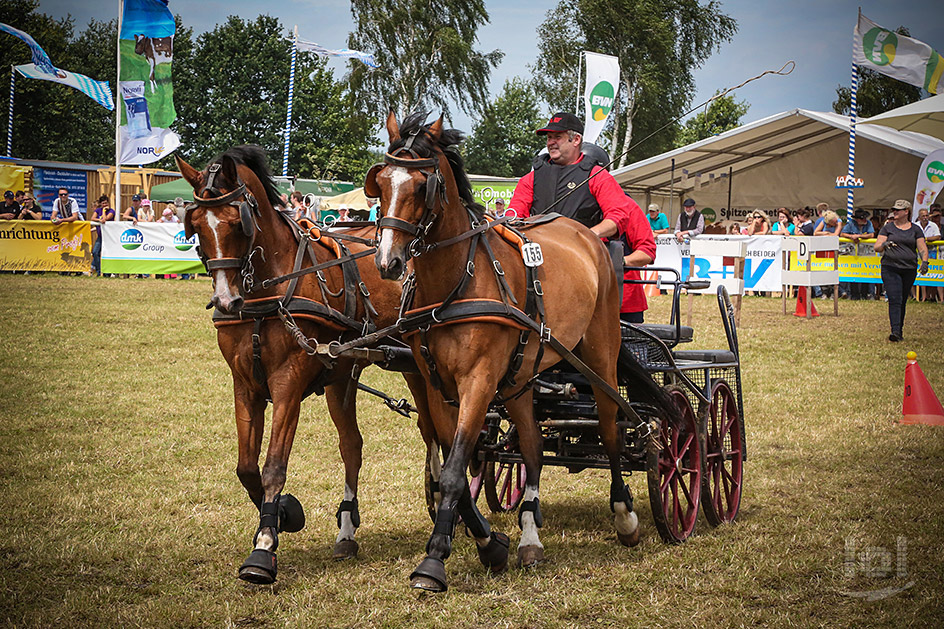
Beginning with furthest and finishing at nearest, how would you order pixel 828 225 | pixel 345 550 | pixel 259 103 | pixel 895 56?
1. pixel 259 103
2. pixel 828 225
3. pixel 895 56
4. pixel 345 550

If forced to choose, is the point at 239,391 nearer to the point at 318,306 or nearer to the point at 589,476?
the point at 318,306

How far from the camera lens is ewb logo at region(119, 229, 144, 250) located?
22.4 meters

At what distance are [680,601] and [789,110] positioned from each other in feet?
79.6

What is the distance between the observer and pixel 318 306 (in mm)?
4684

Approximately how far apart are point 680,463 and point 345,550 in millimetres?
2072

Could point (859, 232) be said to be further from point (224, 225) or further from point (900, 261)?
point (224, 225)

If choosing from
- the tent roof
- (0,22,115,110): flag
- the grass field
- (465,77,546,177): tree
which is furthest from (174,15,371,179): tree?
the grass field

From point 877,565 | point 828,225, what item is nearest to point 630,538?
point 877,565

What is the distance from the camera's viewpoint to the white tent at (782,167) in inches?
1045

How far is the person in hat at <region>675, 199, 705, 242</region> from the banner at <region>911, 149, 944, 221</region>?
481 centimetres

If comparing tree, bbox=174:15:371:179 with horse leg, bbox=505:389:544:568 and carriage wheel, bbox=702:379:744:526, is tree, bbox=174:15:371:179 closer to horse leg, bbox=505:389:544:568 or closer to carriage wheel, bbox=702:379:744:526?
carriage wheel, bbox=702:379:744:526

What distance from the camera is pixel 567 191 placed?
585 centimetres

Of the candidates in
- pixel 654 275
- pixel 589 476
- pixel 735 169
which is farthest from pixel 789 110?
pixel 589 476

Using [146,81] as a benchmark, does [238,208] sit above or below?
below
